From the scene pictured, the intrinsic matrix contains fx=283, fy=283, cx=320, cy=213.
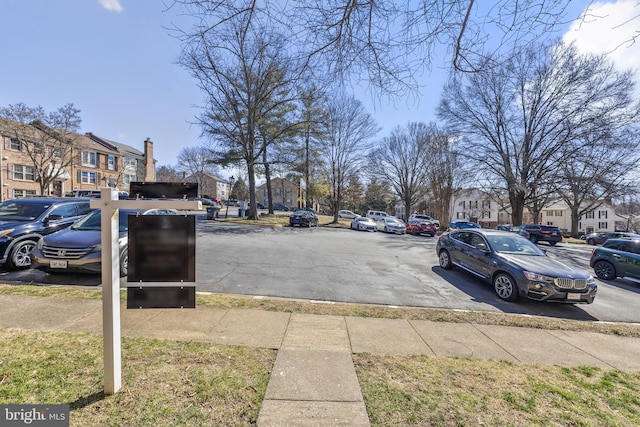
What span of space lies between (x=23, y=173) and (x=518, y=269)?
148 ft

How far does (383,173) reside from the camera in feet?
133

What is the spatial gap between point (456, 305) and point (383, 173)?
1414 inches

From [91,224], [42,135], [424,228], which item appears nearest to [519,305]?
[91,224]

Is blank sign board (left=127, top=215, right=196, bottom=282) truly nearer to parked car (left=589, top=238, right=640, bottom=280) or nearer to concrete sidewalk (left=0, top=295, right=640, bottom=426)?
concrete sidewalk (left=0, top=295, right=640, bottom=426)

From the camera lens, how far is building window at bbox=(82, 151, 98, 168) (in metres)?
38.1

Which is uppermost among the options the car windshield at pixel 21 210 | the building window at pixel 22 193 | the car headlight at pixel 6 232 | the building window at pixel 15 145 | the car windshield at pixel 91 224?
the building window at pixel 15 145

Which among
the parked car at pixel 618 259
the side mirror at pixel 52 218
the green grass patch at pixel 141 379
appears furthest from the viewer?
the parked car at pixel 618 259

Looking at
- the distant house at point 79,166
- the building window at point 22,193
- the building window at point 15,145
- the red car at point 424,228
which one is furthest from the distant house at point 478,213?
the building window at point 15,145

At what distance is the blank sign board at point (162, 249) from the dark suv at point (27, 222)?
691 cm

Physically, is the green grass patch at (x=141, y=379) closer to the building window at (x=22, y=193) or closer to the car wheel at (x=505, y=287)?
the car wheel at (x=505, y=287)

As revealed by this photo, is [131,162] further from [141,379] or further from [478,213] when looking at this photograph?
[478,213]

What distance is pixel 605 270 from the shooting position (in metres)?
9.95

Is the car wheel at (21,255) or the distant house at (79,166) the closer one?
the car wheel at (21,255)

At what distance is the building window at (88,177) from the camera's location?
38.7 meters
